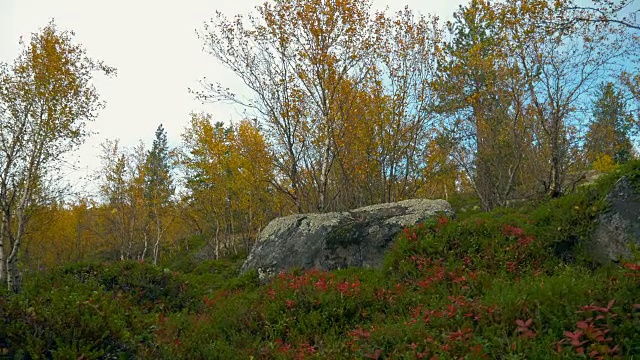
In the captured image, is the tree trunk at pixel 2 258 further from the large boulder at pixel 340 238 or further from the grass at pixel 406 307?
the large boulder at pixel 340 238

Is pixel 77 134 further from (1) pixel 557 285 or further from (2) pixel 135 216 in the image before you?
(2) pixel 135 216

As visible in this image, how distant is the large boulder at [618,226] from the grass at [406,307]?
20 cm

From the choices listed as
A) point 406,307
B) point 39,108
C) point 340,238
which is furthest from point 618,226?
point 39,108

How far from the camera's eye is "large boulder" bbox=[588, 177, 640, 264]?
6.73 m

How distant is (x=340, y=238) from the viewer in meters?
11.3

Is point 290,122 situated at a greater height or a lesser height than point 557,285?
greater

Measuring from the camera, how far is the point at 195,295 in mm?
9836

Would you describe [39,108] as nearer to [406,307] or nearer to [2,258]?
[2,258]

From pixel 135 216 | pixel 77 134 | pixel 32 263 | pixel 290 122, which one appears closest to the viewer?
pixel 77 134

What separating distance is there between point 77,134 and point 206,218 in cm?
1482

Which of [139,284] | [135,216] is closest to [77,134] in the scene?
[139,284]

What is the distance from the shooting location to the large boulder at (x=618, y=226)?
22.1 feet

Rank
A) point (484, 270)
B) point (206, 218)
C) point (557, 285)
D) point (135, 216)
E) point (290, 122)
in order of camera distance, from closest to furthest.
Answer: point (557, 285)
point (484, 270)
point (290, 122)
point (206, 218)
point (135, 216)

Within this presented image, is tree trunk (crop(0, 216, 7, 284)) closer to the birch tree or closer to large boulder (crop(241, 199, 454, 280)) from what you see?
the birch tree
